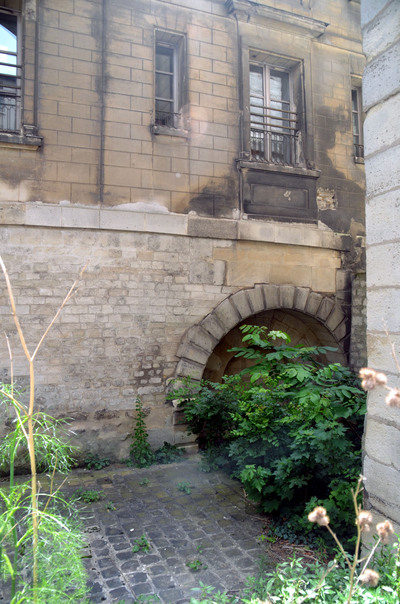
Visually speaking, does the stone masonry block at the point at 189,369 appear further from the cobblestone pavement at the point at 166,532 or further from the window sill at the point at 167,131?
the window sill at the point at 167,131

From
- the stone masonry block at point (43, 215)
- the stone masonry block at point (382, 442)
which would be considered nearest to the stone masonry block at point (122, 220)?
the stone masonry block at point (43, 215)

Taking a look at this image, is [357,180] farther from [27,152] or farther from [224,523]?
[224,523]

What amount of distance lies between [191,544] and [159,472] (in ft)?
6.05

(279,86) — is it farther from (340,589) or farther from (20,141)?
(340,589)

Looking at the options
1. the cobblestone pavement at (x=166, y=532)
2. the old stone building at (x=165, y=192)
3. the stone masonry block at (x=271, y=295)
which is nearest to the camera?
the cobblestone pavement at (x=166, y=532)

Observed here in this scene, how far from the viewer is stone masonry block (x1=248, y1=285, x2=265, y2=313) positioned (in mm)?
6930

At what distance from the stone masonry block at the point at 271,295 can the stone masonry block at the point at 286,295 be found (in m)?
0.08

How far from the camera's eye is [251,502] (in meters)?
4.78

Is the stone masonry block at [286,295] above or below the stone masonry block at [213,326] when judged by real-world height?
above

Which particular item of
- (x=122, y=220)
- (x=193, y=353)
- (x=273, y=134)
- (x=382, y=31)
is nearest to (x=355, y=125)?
(x=273, y=134)

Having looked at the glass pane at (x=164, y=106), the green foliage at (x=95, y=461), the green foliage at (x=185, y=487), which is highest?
the glass pane at (x=164, y=106)

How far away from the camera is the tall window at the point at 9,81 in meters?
5.95

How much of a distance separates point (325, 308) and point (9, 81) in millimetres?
5826

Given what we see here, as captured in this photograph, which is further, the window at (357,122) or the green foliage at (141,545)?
the window at (357,122)
